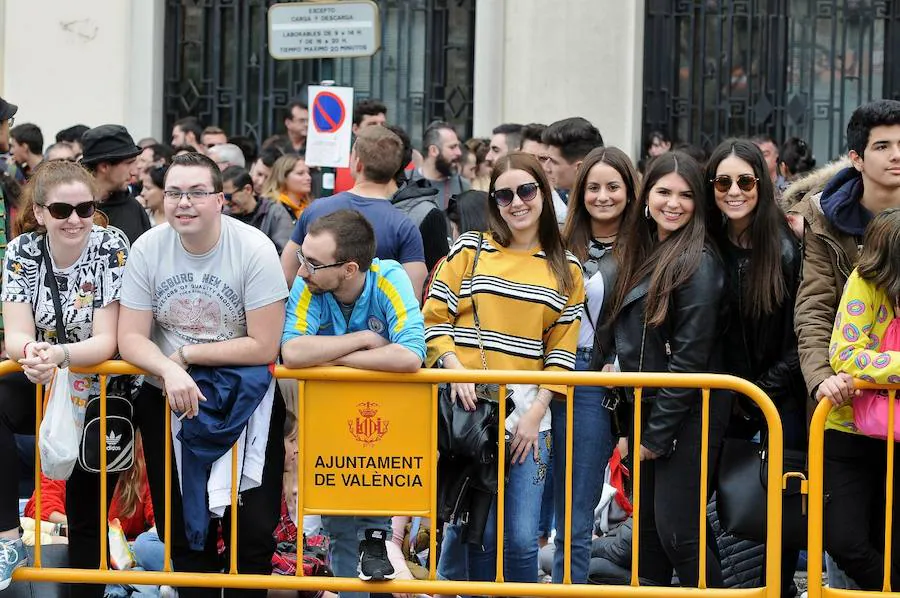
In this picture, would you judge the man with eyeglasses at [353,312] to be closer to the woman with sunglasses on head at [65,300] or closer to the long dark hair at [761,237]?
the woman with sunglasses on head at [65,300]

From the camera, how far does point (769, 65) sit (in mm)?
14156

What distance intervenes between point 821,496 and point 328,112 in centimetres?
587

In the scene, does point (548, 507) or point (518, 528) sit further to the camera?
point (548, 507)

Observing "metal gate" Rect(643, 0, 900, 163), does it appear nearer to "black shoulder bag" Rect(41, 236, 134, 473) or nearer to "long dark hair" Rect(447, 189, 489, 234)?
"long dark hair" Rect(447, 189, 489, 234)

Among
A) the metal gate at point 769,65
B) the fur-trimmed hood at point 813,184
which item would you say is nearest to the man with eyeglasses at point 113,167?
the fur-trimmed hood at point 813,184

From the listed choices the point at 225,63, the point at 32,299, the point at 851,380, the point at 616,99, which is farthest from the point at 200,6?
the point at 851,380

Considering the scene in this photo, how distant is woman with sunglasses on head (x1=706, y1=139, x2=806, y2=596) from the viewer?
20.3ft

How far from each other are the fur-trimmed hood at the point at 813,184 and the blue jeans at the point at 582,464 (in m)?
1.33

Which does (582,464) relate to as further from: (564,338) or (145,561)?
(145,561)

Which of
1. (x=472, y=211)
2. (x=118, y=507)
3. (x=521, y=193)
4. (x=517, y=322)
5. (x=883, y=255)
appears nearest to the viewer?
(x=883, y=255)

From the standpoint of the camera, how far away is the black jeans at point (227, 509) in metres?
6.01

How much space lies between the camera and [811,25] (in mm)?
14227

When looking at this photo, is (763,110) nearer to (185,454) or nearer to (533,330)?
(533,330)

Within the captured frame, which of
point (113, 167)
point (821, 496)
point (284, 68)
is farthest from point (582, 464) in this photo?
point (284, 68)
